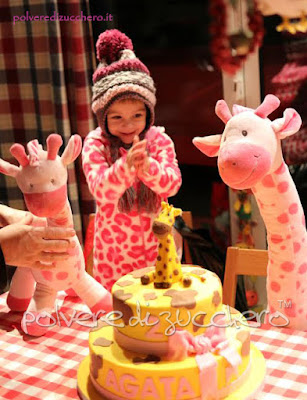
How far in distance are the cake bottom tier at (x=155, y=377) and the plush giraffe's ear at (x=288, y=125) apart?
1.54ft

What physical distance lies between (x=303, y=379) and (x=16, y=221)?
0.77 meters

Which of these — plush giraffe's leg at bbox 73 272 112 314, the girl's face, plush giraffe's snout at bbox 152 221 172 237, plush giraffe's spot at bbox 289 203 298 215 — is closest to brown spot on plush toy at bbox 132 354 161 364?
plush giraffe's snout at bbox 152 221 172 237

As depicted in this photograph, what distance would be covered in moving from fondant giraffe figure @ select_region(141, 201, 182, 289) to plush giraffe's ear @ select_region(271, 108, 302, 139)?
32 cm

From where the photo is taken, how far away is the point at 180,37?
2406mm

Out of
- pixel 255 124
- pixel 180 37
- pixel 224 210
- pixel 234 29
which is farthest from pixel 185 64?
pixel 255 124

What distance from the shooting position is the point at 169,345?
3.92ft

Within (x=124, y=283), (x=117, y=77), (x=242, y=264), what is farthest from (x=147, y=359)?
(x=117, y=77)

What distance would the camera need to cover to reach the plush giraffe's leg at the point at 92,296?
1580 millimetres

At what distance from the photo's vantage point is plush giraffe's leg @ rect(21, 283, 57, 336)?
5.02 feet

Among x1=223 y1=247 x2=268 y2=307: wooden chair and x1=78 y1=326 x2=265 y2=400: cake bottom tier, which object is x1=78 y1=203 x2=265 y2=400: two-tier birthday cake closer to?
x1=78 y1=326 x2=265 y2=400: cake bottom tier

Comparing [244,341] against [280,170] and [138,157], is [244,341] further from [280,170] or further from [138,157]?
[138,157]

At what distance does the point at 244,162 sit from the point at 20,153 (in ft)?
1.67

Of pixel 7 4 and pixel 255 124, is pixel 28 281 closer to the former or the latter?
pixel 255 124

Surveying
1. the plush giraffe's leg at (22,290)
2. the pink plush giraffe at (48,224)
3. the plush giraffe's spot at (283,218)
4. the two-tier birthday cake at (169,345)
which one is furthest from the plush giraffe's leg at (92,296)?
the plush giraffe's spot at (283,218)
